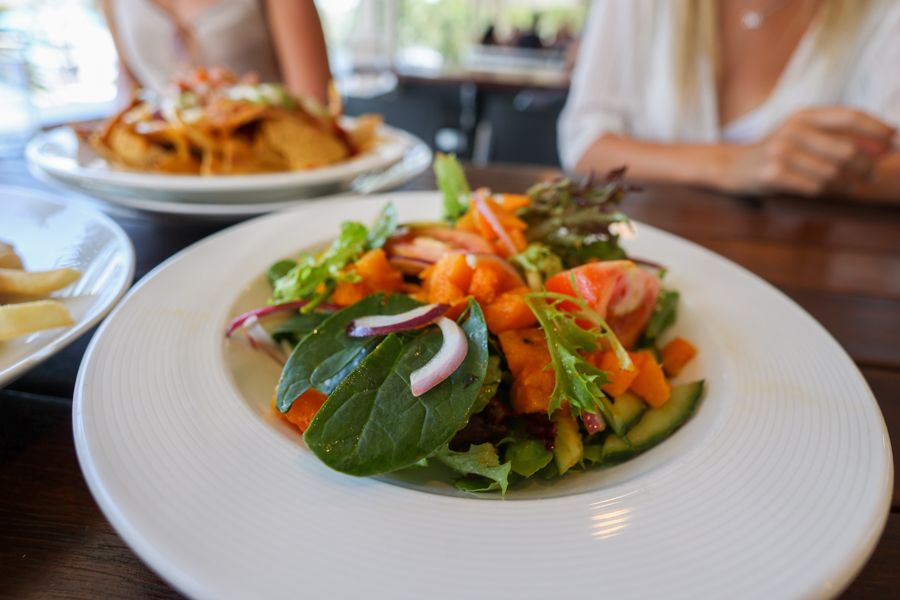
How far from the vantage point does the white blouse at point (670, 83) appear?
2457 mm

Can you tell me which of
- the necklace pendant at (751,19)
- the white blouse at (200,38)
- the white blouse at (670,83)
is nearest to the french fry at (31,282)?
the white blouse at (670,83)

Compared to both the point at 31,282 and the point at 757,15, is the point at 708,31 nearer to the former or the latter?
the point at 757,15

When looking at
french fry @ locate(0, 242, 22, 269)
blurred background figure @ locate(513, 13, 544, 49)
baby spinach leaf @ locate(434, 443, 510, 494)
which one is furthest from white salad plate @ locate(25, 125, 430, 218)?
blurred background figure @ locate(513, 13, 544, 49)

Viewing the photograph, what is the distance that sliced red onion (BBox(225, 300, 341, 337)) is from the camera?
935mm

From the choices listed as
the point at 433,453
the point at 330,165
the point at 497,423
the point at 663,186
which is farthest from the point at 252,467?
the point at 663,186

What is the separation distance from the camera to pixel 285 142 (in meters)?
1.77

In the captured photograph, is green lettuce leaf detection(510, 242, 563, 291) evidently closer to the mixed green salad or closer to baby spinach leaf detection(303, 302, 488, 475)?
the mixed green salad

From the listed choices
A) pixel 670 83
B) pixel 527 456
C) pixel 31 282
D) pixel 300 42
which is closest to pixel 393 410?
pixel 527 456

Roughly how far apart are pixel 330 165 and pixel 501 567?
4.99 feet

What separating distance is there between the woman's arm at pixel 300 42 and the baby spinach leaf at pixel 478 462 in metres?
2.81

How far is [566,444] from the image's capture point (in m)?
0.77

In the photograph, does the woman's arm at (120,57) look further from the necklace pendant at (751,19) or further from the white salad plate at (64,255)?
the necklace pendant at (751,19)

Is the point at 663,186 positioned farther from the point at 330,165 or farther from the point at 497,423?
the point at 497,423

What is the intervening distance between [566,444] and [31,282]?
2.66ft
